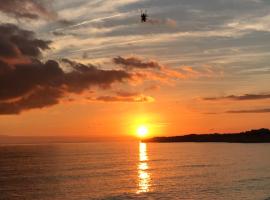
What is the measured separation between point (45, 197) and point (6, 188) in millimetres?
19142

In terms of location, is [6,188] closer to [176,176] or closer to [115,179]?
[115,179]

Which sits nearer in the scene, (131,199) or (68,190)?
(131,199)

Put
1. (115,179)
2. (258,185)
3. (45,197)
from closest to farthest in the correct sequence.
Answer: (45,197) → (258,185) → (115,179)

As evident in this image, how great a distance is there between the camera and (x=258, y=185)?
99750mm

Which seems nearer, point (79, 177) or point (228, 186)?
point (228, 186)

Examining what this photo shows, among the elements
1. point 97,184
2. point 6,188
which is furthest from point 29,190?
point 97,184

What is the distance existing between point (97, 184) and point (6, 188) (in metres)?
23.3

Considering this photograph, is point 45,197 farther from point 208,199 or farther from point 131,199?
point 208,199

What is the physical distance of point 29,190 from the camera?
102188 millimetres

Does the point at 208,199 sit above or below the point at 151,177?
below

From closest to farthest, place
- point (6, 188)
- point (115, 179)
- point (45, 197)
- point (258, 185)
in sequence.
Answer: point (45, 197) → point (258, 185) → point (6, 188) → point (115, 179)

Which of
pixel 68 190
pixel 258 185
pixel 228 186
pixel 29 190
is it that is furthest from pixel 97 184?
pixel 258 185

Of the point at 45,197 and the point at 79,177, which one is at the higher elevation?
the point at 79,177

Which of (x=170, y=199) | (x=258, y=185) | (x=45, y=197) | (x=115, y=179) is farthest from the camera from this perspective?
(x=115, y=179)
